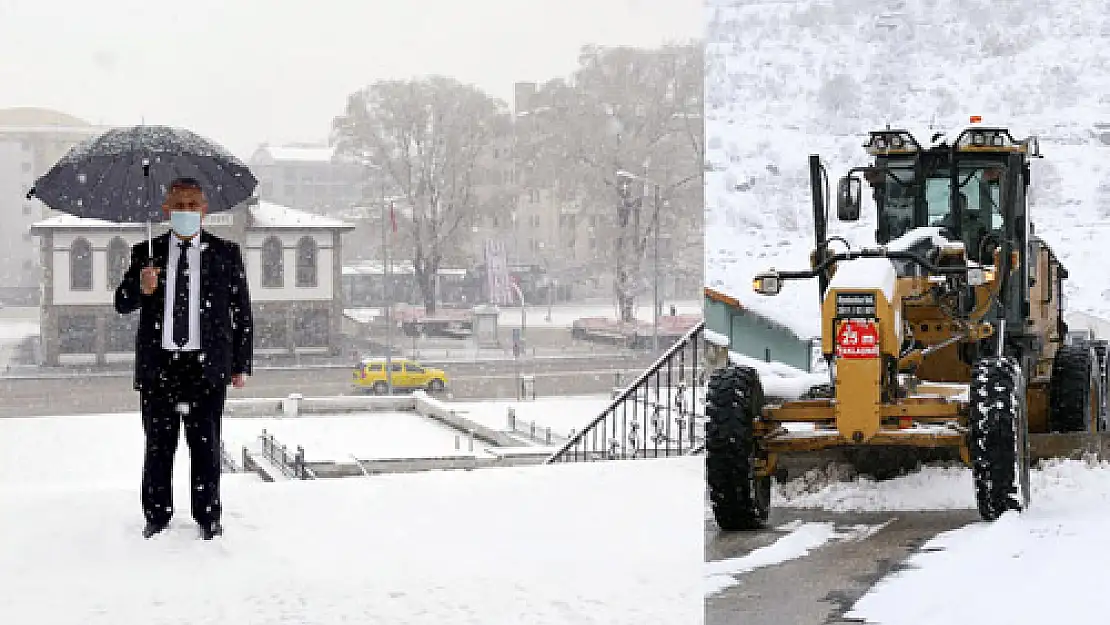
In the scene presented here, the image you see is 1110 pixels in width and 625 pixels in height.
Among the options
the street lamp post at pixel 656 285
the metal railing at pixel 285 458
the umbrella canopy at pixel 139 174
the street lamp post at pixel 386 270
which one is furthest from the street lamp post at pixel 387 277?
the umbrella canopy at pixel 139 174

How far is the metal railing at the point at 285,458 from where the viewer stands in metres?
5.27

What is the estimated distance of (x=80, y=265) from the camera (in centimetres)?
474

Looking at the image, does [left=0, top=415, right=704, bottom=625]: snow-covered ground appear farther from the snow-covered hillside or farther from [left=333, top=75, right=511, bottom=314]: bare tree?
the snow-covered hillside

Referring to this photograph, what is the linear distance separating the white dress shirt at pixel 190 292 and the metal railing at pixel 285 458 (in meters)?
2.90

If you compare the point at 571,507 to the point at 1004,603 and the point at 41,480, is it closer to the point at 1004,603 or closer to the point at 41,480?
the point at 1004,603

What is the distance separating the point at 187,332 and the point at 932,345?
5.93ft

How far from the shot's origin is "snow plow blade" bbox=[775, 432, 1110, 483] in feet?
11.2

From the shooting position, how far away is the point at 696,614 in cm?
210

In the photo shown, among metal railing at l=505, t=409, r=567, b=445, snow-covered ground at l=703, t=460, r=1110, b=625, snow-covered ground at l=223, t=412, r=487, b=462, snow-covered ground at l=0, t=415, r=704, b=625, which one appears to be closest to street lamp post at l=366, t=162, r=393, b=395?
snow-covered ground at l=223, t=412, r=487, b=462

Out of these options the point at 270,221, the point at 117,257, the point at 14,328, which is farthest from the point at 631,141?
the point at 14,328

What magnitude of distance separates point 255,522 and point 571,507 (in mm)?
694

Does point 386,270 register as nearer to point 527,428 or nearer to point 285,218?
point 285,218

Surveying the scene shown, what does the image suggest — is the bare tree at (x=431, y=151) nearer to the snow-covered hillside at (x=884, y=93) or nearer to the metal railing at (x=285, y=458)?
the metal railing at (x=285, y=458)

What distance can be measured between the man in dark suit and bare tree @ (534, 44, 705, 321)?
3.14 m
